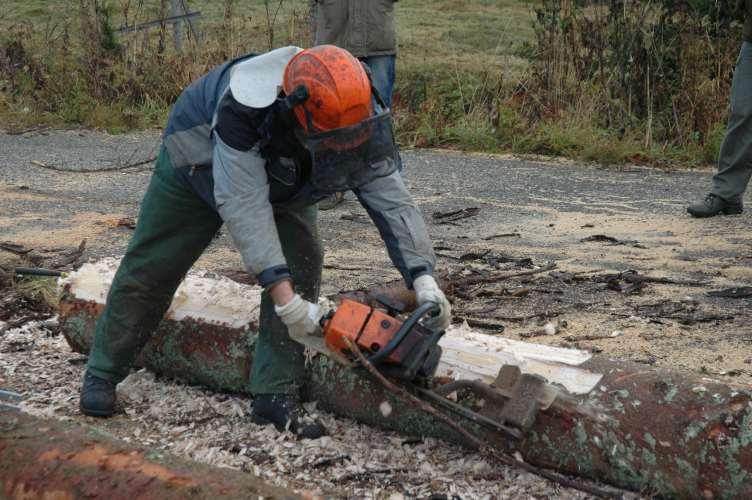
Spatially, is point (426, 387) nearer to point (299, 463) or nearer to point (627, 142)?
point (299, 463)

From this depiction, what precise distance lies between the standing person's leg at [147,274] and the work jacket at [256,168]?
0.15 metres

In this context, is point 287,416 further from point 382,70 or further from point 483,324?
point 382,70

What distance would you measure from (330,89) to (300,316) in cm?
74

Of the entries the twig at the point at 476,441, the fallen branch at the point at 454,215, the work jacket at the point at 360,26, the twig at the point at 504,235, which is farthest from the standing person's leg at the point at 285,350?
the work jacket at the point at 360,26

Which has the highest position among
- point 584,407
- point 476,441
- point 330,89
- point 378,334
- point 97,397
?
point 330,89

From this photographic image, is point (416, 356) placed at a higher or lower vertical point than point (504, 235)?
higher

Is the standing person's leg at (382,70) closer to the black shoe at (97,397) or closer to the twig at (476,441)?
the black shoe at (97,397)

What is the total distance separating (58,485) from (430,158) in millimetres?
6996

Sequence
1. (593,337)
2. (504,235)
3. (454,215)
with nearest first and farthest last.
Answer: (593,337) → (504,235) → (454,215)

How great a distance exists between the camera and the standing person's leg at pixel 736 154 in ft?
21.3

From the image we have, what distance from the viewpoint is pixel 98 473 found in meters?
2.84

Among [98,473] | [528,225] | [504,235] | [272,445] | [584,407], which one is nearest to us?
[98,473]

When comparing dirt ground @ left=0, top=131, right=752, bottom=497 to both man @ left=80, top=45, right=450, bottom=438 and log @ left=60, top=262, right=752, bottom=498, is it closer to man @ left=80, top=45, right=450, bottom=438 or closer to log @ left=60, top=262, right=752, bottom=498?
log @ left=60, top=262, right=752, bottom=498

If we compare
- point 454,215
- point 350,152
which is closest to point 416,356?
point 350,152
